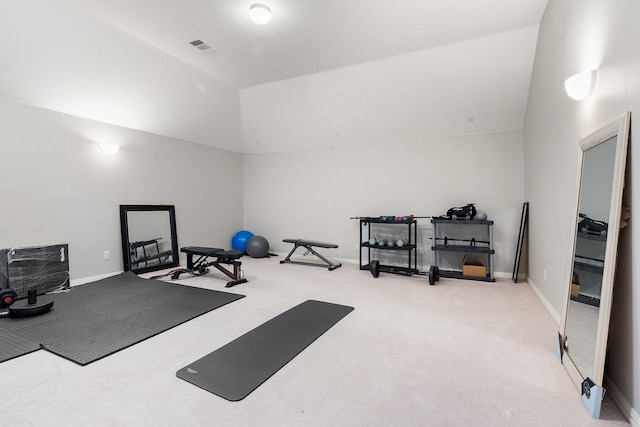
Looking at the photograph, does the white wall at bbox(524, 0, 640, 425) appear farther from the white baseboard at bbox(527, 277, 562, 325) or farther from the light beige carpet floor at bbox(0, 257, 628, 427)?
the light beige carpet floor at bbox(0, 257, 628, 427)

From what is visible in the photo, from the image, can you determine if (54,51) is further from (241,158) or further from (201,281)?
(241,158)

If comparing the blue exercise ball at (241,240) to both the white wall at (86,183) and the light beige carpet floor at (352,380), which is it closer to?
the white wall at (86,183)

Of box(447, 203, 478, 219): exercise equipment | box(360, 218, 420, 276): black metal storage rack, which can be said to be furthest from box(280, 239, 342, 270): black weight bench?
box(447, 203, 478, 219): exercise equipment

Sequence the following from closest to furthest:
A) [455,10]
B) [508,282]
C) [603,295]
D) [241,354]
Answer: [603,295]
[241,354]
[455,10]
[508,282]

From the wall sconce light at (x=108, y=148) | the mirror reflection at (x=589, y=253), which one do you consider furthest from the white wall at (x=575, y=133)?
the wall sconce light at (x=108, y=148)

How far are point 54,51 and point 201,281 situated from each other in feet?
11.5

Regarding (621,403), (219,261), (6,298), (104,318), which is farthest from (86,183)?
(621,403)

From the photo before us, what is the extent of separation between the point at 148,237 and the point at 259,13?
13.8 ft

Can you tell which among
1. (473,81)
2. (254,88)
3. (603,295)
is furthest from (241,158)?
(603,295)

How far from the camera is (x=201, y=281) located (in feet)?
16.1

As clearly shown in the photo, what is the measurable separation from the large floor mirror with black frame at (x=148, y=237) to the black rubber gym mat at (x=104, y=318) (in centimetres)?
69

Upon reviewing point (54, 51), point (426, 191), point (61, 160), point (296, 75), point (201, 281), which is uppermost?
point (296, 75)

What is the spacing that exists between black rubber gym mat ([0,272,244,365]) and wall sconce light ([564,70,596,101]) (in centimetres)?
401

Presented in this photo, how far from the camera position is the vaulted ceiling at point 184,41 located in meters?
3.32
